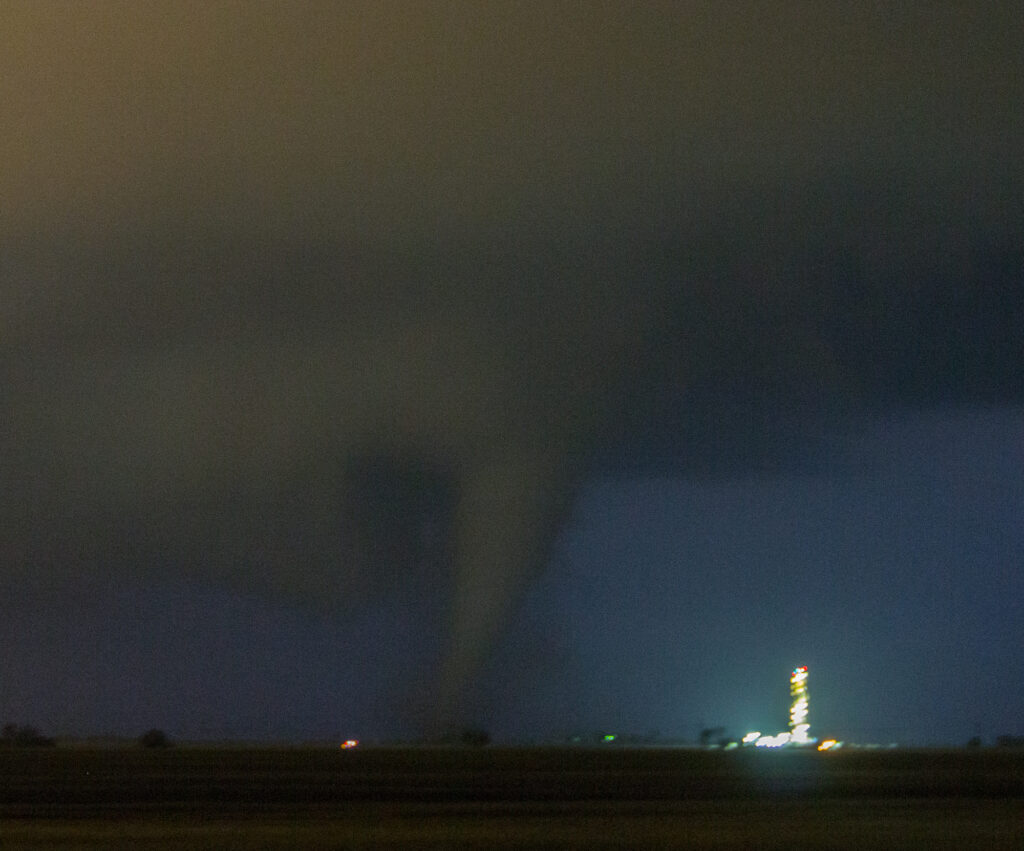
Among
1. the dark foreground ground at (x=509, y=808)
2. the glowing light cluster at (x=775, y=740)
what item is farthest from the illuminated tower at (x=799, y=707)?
the dark foreground ground at (x=509, y=808)

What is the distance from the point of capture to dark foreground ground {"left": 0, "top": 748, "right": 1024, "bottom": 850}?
2702 cm

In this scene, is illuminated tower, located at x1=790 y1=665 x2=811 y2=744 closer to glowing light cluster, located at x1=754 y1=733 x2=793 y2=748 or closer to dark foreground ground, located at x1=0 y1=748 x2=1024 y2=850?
glowing light cluster, located at x1=754 y1=733 x2=793 y2=748

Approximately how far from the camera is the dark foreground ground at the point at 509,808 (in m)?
27.0

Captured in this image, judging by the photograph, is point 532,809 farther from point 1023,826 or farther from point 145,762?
point 145,762

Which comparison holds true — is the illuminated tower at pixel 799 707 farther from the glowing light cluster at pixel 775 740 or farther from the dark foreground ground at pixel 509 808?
the dark foreground ground at pixel 509 808

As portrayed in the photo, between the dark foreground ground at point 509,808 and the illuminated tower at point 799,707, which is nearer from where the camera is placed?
the dark foreground ground at point 509,808

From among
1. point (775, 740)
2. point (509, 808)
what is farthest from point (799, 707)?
point (509, 808)

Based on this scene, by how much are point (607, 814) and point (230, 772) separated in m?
25.5

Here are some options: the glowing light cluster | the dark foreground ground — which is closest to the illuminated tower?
the glowing light cluster

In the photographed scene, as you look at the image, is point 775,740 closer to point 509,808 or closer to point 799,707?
point 799,707

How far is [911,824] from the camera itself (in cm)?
3041

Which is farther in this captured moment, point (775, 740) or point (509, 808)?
point (775, 740)

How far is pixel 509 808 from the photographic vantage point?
34.5 meters

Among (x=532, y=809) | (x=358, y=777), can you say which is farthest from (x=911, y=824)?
(x=358, y=777)
